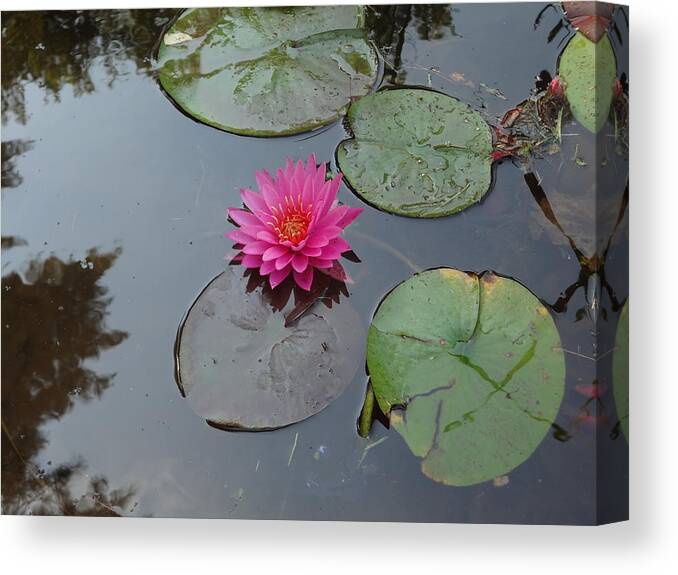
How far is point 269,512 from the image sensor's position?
1.52m

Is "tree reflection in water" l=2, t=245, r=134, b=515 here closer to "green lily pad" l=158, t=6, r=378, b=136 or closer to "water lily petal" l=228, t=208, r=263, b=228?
"water lily petal" l=228, t=208, r=263, b=228

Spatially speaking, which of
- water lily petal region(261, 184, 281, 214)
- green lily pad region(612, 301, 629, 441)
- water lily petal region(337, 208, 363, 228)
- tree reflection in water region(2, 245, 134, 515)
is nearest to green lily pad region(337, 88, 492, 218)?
water lily petal region(337, 208, 363, 228)

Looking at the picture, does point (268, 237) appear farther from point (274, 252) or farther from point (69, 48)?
point (69, 48)

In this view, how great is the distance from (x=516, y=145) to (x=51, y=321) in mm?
888

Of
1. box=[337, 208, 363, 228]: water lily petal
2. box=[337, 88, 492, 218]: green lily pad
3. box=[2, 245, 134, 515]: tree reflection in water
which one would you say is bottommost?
box=[2, 245, 134, 515]: tree reflection in water

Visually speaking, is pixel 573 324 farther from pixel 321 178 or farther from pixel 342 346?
pixel 321 178

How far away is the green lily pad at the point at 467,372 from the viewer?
150 cm

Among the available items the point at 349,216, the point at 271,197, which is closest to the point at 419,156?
the point at 349,216

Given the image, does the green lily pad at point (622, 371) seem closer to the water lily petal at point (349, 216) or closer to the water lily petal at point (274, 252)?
the water lily petal at point (349, 216)

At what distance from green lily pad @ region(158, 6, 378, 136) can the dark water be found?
36 millimetres

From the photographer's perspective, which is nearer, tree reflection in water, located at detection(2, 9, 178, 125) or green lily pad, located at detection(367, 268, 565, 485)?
green lily pad, located at detection(367, 268, 565, 485)

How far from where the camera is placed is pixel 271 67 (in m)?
1.56

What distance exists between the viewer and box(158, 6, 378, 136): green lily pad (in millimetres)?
1553

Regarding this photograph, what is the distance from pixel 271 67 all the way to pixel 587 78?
1.81ft
